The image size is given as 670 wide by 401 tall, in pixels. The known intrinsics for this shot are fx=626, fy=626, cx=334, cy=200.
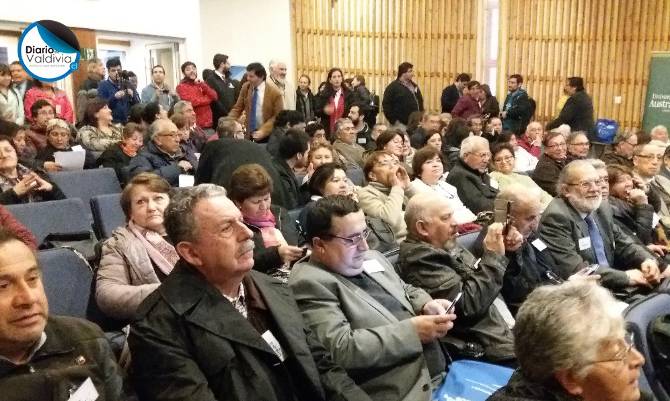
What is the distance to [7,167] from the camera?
3748 millimetres

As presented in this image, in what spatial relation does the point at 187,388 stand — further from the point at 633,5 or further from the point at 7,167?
the point at 633,5

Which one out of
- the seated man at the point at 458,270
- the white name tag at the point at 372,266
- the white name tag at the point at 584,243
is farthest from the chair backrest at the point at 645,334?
the white name tag at the point at 584,243

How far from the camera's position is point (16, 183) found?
3.79 m

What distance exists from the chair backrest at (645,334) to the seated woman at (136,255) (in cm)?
165

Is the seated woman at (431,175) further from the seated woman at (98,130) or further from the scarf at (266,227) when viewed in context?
the seated woman at (98,130)

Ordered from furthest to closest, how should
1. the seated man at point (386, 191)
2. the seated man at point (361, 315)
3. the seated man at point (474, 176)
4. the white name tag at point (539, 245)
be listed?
the seated man at point (474, 176) < the seated man at point (386, 191) < the white name tag at point (539, 245) < the seated man at point (361, 315)

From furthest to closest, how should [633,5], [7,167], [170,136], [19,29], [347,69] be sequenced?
[347,69], [633,5], [19,29], [170,136], [7,167]

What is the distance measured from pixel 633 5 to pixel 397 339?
387 inches

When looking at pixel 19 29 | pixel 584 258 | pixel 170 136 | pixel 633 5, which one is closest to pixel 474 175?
pixel 584 258

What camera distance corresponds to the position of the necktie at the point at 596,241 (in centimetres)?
361

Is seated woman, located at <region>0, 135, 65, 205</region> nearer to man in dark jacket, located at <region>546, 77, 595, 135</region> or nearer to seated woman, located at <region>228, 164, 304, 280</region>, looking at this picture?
seated woman, located at <region>228, 164, 304, 280</region>

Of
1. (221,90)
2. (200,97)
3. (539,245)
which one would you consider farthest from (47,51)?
(221,90)

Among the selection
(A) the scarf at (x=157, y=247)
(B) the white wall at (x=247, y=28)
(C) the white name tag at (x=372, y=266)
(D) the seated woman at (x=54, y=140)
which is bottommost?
(C) the white name tag at (x=372, y=266)

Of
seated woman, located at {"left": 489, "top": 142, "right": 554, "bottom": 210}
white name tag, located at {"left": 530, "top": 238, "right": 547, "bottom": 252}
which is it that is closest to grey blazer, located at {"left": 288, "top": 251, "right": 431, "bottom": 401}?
white name tag, located at {"left": 530, "top": 238, "right": 547, "bottom": 252}
